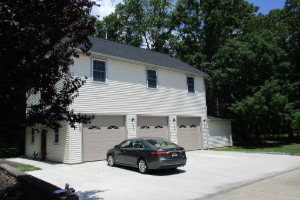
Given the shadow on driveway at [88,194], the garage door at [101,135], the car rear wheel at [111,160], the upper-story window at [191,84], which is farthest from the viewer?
the upper-story window at [191,84]

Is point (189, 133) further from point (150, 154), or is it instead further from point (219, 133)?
point (150, 154)

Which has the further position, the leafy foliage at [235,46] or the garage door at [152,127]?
the leafy foliage at [235,46]

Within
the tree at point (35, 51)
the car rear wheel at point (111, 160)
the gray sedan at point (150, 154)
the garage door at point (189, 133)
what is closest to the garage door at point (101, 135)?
the car rear wheel at point (111, 160)

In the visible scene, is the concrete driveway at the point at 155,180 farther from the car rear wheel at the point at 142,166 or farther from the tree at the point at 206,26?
the tree at the point at 206,26

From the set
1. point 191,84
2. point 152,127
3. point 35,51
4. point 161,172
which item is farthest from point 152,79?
point 35,51

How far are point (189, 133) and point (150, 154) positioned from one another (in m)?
10.5

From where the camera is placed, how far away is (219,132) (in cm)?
2239

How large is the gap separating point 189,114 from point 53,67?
15.9 metres

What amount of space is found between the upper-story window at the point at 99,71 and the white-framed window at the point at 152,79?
12.2 feet

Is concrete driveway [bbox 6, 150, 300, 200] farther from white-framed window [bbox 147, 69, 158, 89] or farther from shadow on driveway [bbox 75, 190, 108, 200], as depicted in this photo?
white-framed window [bbox 147, 69, 158, 89]

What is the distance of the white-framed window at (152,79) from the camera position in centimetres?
1759

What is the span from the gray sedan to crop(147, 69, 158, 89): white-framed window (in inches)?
273

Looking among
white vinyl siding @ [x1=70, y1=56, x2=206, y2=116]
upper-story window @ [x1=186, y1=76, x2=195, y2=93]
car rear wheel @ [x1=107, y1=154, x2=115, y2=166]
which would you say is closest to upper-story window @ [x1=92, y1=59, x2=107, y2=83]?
white vinyl siding @ [x1=70, y1=56, x2=206, y2=116]

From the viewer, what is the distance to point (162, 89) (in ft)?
59.9
